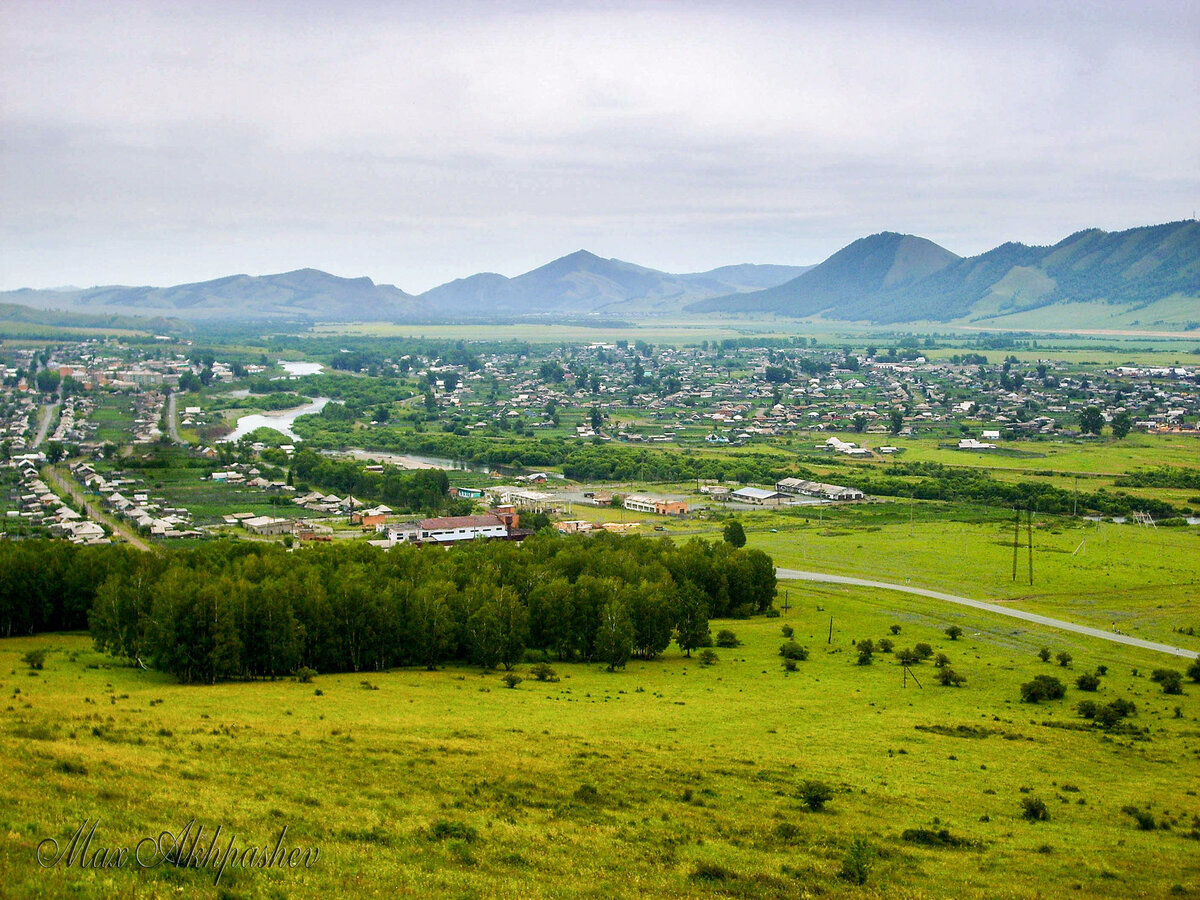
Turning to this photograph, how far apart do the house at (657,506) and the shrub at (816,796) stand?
50.7 meters

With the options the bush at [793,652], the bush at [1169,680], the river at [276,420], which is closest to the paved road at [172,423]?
the river at [276,420]

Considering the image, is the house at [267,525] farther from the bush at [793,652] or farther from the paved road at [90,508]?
the bush at [793,652]

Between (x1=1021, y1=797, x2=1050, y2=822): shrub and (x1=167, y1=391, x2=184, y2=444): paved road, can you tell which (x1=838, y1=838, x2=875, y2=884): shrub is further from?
(x1=167, y1=391, x2=184, y2=444): paved road

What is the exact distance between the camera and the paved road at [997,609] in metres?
38.7

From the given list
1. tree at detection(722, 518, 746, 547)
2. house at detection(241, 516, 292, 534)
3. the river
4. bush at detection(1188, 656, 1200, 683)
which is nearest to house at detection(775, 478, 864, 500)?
tree at detection(722, 518, 746, 547)

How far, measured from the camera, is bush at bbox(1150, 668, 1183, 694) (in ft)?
103

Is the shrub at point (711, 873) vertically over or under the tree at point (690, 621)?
over

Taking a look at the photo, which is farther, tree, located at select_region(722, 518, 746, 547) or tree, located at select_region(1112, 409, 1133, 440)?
tree, located at select_region(1112, 409, 1133, 440)

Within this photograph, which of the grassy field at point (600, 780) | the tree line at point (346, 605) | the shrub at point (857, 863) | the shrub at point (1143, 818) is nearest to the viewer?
the grassy field at point (600, 780)

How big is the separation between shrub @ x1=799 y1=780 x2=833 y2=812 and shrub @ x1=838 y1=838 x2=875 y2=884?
2.30 meters

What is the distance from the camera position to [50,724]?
769 inches

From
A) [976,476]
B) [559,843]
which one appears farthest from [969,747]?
[976,476]

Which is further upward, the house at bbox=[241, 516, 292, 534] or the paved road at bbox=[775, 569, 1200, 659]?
the house at bbox=[241, 516, 292, 534]

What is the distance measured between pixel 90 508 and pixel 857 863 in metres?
62.2
